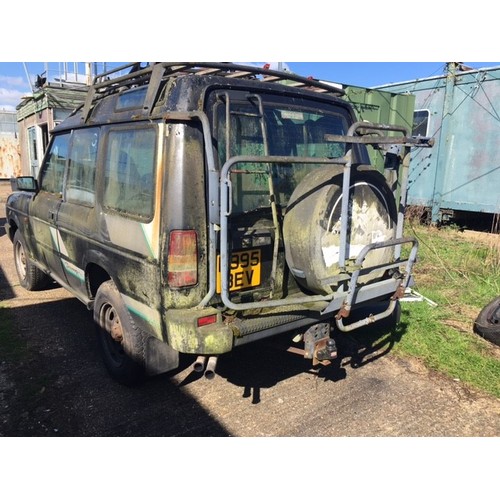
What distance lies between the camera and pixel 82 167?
12.5 ft

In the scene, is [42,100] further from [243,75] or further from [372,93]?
[243,75]

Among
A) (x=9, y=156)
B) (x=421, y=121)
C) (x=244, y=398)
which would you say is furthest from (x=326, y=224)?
(x=9, y=156)

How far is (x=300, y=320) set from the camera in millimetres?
2908

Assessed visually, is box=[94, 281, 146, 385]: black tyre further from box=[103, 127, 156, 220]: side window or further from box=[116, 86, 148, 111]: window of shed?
box=[116, 86, 148, 111]: window of shed

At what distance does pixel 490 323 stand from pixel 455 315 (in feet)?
1.90

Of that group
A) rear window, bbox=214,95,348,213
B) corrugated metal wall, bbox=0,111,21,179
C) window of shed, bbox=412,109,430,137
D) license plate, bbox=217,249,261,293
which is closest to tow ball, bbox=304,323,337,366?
license plate, bbox=217,249,261,293

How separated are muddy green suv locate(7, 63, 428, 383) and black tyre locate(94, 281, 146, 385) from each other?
1 cm

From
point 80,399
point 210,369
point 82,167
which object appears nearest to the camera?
point 210,369

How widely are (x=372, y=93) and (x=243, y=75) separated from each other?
22.3ft

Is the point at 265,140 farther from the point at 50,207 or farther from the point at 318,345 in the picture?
the point at 50,207

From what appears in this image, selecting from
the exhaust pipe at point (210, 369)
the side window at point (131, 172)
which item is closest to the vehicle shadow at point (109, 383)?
the exhaust pipe at point (210, 369)

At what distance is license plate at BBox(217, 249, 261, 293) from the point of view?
2.76 meters

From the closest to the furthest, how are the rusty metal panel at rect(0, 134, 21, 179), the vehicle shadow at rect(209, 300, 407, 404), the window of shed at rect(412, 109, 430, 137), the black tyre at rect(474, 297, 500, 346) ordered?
the vehicle shadow at rect(209, 300, 407, 404), the black tyre at rect(474, 297, 500, 346), the window of shed at rect(412, 109, 430, 137), the rusty metal panel at rect(0, 134, 21, 179)

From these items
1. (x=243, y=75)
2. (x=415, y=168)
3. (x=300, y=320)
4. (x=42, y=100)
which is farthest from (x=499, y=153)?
(x=42, y=100)
